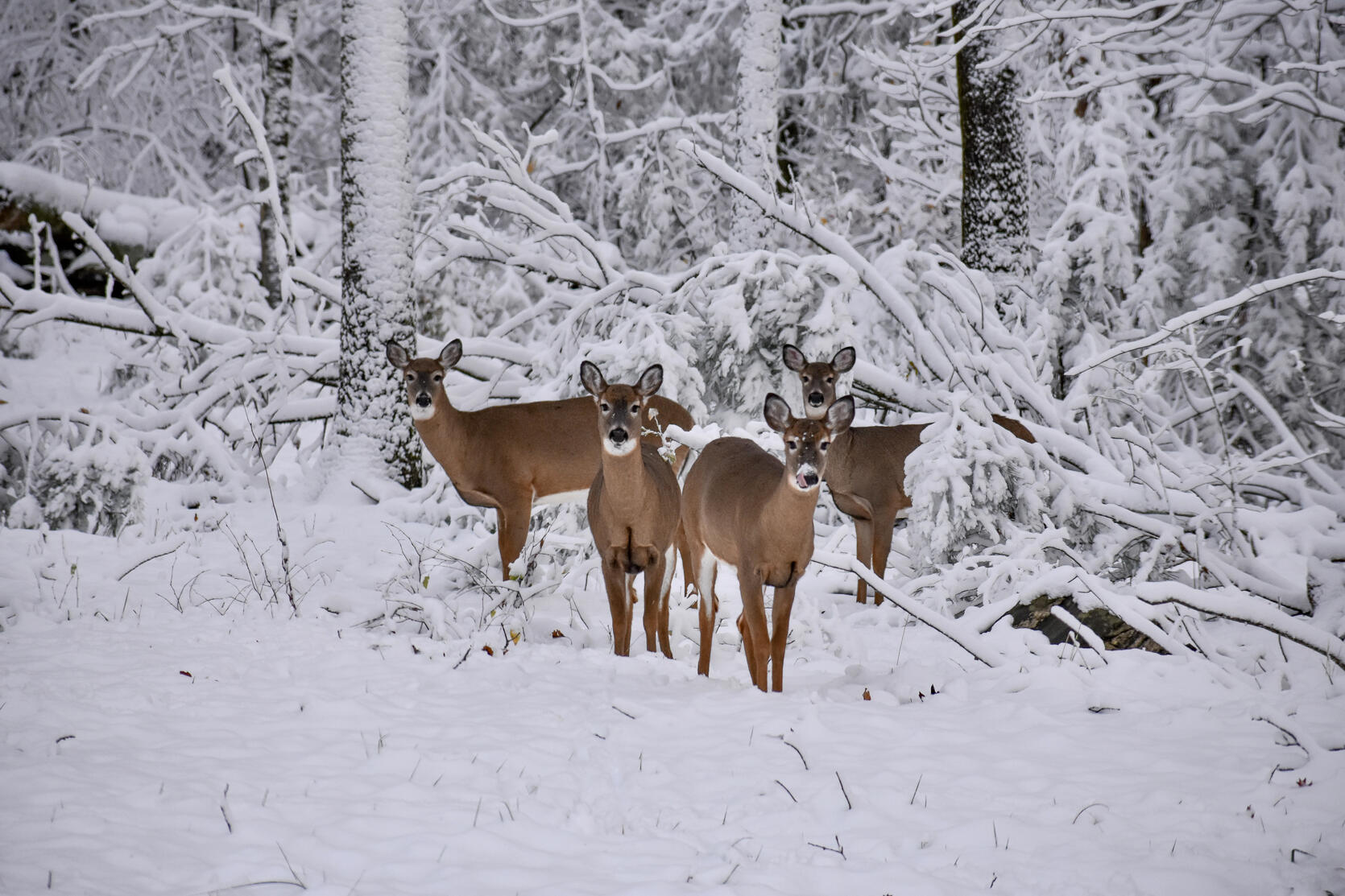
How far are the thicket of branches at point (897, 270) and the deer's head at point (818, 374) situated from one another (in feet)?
2.38

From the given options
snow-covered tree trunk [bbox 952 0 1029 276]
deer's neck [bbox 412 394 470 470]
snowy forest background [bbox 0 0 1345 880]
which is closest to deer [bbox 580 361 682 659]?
snowy forest background [bbox 0 0 1345 880]

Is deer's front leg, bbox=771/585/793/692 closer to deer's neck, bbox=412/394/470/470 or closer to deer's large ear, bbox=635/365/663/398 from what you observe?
deer's large ear, bbox=635/365/663/398

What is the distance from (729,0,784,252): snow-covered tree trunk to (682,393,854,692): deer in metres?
5.09

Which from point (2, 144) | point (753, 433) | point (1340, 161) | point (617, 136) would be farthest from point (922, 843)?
point (2, 144)

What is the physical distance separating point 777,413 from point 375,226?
16.7ft

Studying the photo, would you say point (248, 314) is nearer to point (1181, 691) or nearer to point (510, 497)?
point (510, 497)

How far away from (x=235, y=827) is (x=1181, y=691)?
3783 millimetres

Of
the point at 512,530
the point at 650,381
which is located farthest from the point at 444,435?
the point at 650,381

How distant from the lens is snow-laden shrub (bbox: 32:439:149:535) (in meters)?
8.58

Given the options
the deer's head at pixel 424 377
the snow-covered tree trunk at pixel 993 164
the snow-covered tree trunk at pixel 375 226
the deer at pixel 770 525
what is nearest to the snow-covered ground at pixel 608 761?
the deer at pixel 770 525

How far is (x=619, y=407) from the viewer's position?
5.79m

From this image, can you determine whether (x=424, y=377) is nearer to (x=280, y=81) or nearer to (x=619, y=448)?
(x=619, y=448)

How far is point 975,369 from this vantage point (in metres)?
7.67

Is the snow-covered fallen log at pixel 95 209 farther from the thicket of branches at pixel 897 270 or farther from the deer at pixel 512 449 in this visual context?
the deer at pixel 512 449
